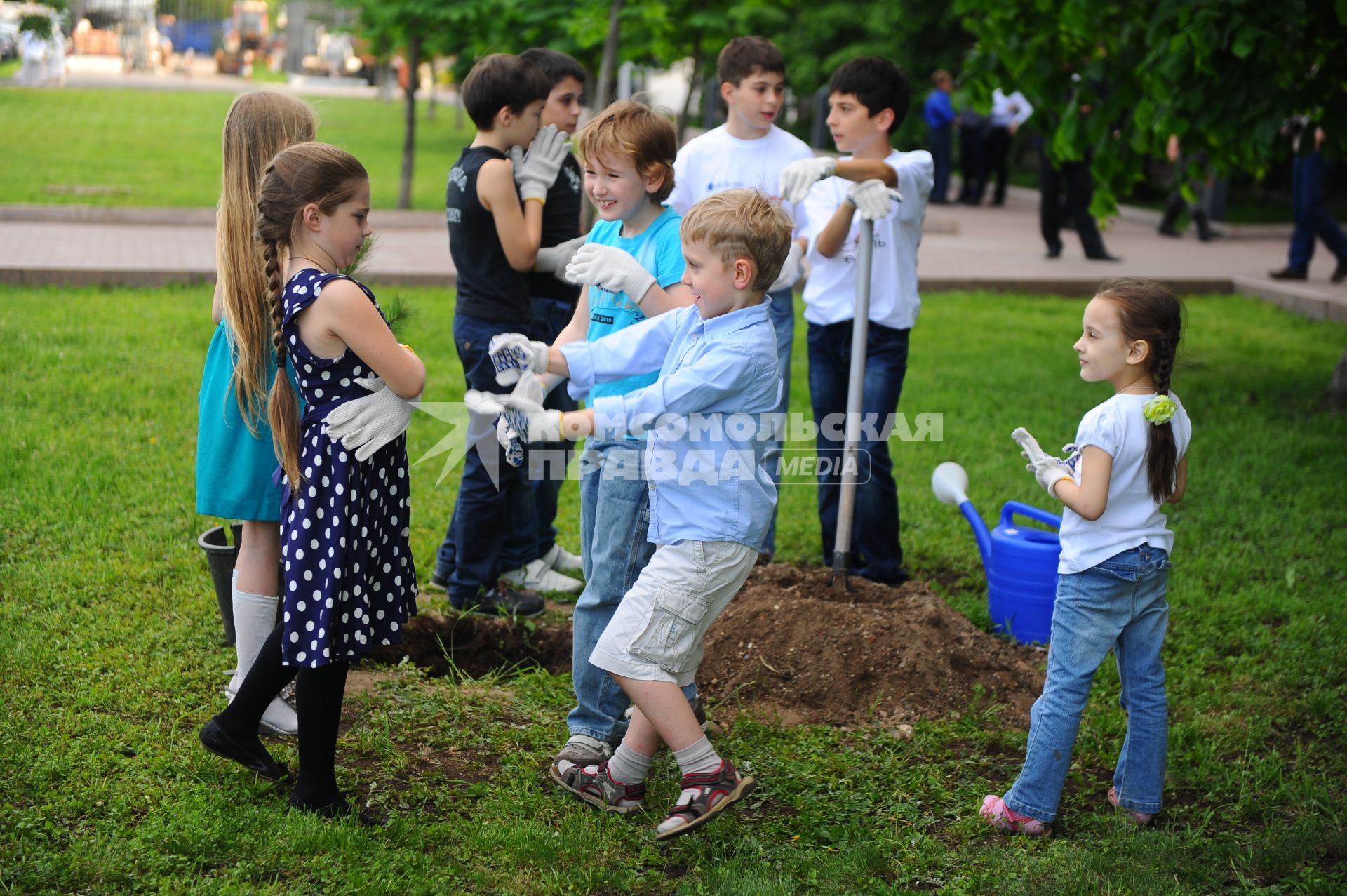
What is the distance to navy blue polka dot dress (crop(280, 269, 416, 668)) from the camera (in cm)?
297

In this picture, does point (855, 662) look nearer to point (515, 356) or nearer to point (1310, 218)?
point (515, 356)

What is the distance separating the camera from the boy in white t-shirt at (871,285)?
4652 mm

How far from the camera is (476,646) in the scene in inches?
170

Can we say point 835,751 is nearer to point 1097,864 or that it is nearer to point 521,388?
point 1097,864

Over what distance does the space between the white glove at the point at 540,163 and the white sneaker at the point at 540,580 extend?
149 cm

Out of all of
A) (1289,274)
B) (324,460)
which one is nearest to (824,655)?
(324,460)

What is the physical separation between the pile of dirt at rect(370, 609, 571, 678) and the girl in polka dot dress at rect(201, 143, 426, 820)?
1048 mm

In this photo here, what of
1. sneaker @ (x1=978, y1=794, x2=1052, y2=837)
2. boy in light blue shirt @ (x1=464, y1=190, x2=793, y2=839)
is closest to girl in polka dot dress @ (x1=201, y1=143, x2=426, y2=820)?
boy in light blue shirt @ (x1=464, y1=190, x2=793, y2=839)

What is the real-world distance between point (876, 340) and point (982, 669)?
1345 millimetres

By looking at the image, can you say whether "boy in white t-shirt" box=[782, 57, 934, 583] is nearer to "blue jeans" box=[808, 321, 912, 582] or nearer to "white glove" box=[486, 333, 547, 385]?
"blue jeans" box=[808, 321, 912, 582]

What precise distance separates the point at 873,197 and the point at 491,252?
134cm

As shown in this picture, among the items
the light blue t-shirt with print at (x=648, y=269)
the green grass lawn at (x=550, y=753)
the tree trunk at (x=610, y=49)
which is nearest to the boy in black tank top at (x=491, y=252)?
the green grass lawn at (x=550, y=753)

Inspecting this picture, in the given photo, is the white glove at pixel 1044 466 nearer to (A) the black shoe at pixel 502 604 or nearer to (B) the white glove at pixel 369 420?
(B) the white glove at pixel 369 420

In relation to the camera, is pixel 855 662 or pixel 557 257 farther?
pixel 557 257
